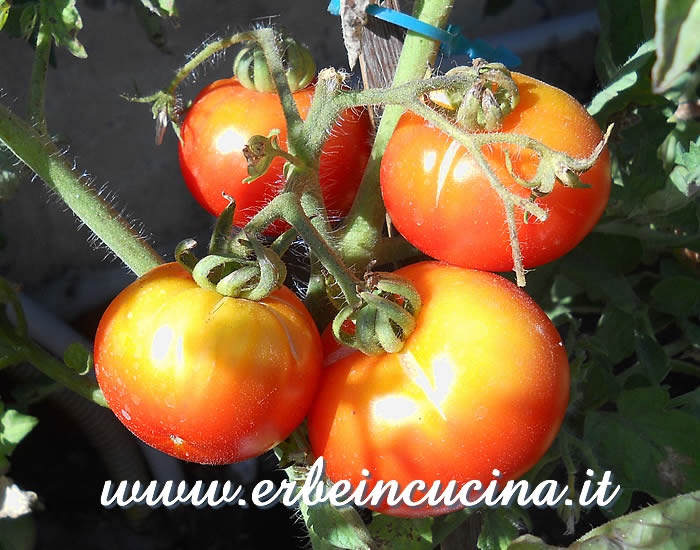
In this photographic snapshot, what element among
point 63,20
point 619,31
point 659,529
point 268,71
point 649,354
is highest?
point 63,20

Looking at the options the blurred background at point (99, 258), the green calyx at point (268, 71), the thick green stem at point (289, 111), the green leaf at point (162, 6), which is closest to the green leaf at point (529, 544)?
the thick green stem at point (289, 111)

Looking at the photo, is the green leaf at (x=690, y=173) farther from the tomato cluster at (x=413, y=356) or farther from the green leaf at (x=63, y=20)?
the green leaf at (x=63, y=20)

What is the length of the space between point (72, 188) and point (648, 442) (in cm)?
73

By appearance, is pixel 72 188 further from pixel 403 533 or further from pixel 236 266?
pixel 403 533

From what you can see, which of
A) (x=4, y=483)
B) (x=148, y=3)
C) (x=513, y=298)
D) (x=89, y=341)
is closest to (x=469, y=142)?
(x=513, y=298)

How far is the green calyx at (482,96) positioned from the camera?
70 centimetres

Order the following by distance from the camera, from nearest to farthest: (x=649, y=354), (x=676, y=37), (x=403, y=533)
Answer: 1. (x=676, y=37)
2. (x=403, y=533)
3. (x=649, y=354)

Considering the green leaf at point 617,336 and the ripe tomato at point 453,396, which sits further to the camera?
the green leaf at point 617,336

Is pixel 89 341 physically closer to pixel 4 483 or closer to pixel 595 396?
pixel 4 483

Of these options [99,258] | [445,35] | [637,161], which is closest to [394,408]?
[445,35]

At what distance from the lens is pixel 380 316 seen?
2.32 feet

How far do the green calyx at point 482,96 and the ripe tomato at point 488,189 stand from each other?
0.05ft

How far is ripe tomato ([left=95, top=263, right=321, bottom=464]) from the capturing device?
2.19 feet

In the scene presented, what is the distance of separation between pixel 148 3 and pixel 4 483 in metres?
0.68
